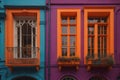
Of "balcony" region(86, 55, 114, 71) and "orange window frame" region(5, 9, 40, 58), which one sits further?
"orange window frame" region(5, 9, 40, 58)

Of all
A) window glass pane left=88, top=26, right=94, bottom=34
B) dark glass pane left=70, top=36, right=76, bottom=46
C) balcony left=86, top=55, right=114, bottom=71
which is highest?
window glass pane left=88, top=26, right=94, bottom=34

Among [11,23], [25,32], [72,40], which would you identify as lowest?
A: [72,40]

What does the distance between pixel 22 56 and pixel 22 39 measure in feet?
3.05

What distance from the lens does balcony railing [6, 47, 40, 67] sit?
16.3 meters

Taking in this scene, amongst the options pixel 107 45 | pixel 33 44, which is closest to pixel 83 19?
pixel 107 45

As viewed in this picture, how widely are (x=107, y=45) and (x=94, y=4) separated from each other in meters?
2.18

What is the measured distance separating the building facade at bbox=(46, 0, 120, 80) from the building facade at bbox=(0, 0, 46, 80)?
0.41m

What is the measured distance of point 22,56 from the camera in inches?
672

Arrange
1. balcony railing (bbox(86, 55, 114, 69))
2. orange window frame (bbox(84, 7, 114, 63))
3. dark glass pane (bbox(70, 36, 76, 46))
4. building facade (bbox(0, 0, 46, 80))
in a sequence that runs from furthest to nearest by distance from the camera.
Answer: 1. dark glass pane (bbox(70, 36, 76, 46))
2. orange window frame (bbox(84, 7, 114, 63))
3. building facade (bbox(0, 0, 46, 80))
4. balcony railing (bbox(86, 55, 114, 69))

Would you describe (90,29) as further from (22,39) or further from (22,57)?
(22,57)

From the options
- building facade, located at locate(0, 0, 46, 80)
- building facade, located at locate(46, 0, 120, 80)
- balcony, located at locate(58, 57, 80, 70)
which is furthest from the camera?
building facade, located at locate(46, 0, 120, 80)

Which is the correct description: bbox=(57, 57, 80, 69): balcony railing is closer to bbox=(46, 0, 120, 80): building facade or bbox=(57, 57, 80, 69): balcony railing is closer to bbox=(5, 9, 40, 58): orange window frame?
bbox=(46, 0, 120, 80): building facade

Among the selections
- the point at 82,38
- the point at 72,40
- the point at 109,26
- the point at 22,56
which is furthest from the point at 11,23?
the point at 109,26

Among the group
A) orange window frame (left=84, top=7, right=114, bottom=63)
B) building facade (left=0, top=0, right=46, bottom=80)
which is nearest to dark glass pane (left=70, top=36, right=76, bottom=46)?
orange window frame (left=84, top=7, right=114, bottom=63)
